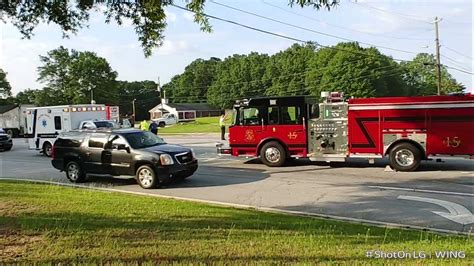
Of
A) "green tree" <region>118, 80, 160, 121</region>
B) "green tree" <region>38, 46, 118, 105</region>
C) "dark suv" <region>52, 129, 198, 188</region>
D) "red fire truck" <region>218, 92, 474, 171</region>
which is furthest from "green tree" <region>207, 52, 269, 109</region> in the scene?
"dark suv" <region>52, 129, 198, 188</region>

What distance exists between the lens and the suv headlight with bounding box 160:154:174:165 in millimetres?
12509

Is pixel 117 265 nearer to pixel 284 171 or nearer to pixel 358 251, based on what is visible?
pixel 358 251

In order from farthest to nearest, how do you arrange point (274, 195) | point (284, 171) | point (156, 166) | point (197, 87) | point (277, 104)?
1. point (197, 87)
2. point (277, 104)
3. point (284, 171)
4. point (156, 166)
5. point (274, 195)

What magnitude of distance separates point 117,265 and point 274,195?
613 cm

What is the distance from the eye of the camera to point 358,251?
5.64 metres

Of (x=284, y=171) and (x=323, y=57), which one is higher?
(x=323, y=57)

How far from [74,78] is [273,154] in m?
93.0

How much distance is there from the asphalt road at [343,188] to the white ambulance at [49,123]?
6.63 meters

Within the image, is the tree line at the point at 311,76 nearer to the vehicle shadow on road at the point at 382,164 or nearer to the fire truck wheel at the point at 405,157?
the vehicle shadow on road at the point at 382,164

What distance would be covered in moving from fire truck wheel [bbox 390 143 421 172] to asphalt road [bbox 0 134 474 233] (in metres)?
0.34

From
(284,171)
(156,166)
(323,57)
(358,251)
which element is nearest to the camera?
(358,251)

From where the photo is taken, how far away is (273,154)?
16.3m

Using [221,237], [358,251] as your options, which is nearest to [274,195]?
[221,237]

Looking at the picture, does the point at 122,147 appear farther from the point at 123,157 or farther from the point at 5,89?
the point at 5,89
